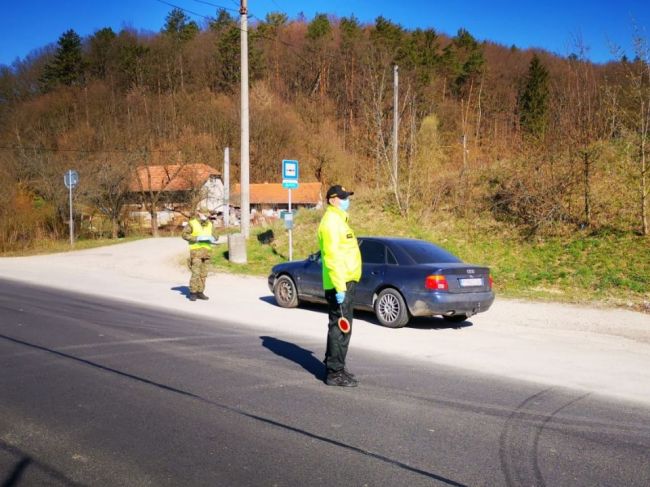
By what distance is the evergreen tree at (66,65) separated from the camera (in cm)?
6281

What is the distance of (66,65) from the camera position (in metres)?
63.7

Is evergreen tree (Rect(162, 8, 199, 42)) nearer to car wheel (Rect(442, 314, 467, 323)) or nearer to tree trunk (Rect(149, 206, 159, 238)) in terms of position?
tree trunk (Rect(149, 206, 159, 238))

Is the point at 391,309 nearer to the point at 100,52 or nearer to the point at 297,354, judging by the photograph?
the point at 297,354

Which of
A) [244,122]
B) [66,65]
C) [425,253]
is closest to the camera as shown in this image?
[425,253]

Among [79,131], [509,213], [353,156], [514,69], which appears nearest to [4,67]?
[79,131]

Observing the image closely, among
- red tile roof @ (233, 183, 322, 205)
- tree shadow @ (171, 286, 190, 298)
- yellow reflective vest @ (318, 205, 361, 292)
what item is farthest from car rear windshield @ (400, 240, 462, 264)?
red tile roof @ (233, 183, 322, 205)

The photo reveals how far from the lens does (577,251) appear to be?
634 inches

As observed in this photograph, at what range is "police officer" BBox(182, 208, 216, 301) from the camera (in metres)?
12.7

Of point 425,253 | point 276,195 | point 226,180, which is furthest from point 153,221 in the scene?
point 425,253

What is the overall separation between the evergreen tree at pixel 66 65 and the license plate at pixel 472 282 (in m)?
62.8

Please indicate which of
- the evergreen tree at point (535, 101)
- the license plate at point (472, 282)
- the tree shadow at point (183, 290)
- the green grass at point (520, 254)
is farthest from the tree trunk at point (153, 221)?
the license plate at point (472, 282)

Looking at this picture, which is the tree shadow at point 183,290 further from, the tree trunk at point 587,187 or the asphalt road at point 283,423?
the tree trunk at point 587,187

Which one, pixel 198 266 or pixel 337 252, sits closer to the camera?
pixel 337 252

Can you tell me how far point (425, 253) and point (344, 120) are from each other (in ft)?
192
